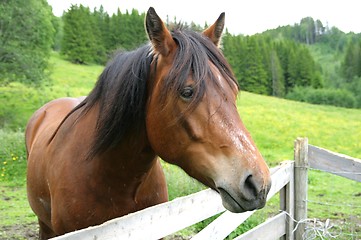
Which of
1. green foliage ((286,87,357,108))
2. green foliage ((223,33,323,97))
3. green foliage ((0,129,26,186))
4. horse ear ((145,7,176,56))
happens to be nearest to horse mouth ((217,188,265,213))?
horse ear ((145,7,176,56))

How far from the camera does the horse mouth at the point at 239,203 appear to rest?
196 cm

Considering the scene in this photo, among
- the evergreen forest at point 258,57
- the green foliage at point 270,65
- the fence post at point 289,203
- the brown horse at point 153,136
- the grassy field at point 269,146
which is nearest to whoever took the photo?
the brown horse at point 153,136

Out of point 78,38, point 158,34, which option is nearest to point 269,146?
point 158,34

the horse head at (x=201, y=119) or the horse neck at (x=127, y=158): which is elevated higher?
the horse head at (x=201, y=119)

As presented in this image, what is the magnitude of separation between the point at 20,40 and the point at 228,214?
807 inches

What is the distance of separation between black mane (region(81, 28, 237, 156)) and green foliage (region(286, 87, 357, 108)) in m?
62.2

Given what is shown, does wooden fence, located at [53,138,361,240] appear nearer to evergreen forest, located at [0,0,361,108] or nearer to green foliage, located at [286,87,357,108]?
evergreen forest, located at [0,0,361,108]

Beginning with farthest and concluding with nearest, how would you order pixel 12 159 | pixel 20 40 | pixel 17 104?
pixel 17 104 → pixel 20 40 → pixel 12 159

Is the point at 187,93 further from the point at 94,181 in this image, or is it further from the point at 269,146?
the point at 269,146

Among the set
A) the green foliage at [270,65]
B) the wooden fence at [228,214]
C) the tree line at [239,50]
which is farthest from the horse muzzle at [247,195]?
the green foliage at [270,65]

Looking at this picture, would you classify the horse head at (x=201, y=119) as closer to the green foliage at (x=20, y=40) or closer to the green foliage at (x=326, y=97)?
the green foliage at (x=20, y=40)

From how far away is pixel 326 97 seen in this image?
6359cm

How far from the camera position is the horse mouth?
77.1 inches

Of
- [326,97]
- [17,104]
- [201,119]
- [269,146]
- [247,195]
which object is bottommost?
[326,97]
